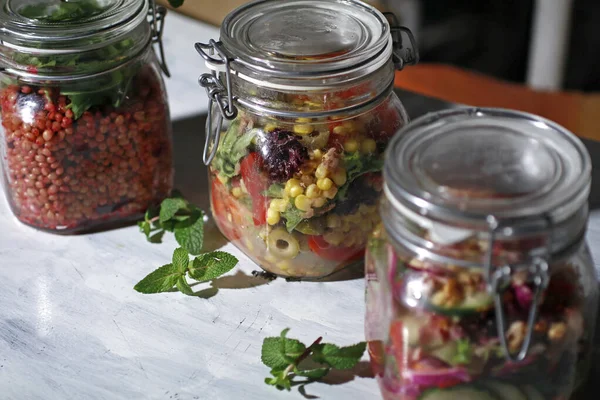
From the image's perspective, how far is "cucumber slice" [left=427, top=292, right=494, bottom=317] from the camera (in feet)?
2.15

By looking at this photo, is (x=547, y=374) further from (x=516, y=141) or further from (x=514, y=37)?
(x=514, y=37)

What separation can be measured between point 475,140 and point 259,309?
30 centimetres

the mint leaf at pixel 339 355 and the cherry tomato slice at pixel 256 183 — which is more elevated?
the cherry tomato slice at pixel 256 183

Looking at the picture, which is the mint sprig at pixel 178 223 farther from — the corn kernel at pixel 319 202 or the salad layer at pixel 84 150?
the corn kernel at pixel 319 202

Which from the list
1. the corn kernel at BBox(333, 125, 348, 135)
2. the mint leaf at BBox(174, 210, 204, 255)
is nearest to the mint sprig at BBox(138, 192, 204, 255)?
the mint leaf at BBox(174, 210, 204, 255)

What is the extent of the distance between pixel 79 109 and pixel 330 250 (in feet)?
1.00

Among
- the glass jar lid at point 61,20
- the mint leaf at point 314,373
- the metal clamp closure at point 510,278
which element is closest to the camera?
the metal clamp closure at point 510,278

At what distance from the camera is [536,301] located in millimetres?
649

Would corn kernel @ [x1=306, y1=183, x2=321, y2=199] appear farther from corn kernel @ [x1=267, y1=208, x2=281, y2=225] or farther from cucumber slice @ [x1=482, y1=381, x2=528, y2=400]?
cucumber slice @ [x1=482, y1=381, x2=528, y2=400]

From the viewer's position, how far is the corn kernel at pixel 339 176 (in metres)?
0.84

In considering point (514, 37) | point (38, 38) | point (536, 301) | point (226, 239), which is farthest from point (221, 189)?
point (514, 37)

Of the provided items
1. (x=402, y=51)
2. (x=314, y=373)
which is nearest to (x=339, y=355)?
(x=314, y=373)

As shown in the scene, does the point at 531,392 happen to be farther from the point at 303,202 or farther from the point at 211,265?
the point at 211,265

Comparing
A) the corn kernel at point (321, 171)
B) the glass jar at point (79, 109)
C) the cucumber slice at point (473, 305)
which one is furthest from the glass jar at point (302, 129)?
the cucumber slice at point (473, 305)
